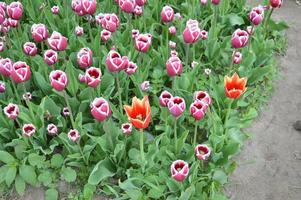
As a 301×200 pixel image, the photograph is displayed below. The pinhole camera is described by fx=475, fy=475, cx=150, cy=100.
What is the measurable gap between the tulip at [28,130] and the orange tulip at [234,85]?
130cm

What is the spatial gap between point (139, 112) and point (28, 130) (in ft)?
2.97

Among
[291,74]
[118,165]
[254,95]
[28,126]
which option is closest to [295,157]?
[254,95]

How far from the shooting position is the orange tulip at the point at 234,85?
2928 mm

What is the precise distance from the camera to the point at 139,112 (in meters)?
2.67

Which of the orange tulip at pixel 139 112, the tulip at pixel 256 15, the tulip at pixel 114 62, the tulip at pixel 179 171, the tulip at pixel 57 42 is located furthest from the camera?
the tulip at pixel 256 15

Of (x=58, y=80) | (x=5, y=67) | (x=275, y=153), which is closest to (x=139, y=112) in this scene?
(x=58, y=80)

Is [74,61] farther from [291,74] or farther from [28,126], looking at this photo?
[291,74]

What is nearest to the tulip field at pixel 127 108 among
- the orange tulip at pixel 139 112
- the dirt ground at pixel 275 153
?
the orange tulip at pixel 139 112

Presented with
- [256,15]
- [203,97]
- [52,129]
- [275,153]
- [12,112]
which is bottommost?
[275,153]

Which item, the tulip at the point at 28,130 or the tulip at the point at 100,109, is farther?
the tulip at the point at 28,130

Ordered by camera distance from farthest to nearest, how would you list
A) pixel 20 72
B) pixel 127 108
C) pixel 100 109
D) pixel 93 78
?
pixel 93 78 → pixel 20 72 → pixel 100 109 → pixel 127 108

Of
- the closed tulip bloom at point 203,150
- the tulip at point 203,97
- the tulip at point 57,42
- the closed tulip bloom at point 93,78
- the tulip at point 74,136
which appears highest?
the tulip at point 57,42

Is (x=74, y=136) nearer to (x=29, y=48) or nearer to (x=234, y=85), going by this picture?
(x=29, y=48)

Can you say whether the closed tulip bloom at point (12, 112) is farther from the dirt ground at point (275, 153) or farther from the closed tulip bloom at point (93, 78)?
the dirt ground at point (275, 153)
